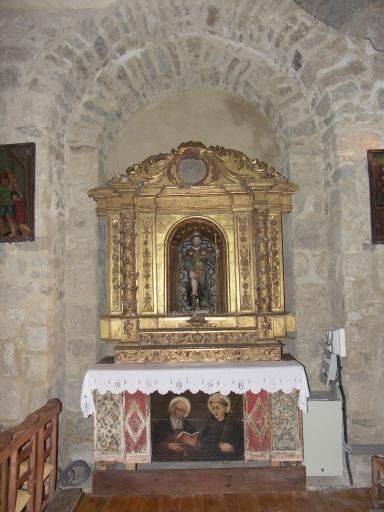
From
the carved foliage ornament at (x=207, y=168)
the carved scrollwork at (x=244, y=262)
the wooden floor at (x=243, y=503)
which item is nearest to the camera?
the wooden floor at (x=243, y=503)

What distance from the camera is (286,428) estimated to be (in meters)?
4.31

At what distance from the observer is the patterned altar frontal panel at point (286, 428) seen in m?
4.29

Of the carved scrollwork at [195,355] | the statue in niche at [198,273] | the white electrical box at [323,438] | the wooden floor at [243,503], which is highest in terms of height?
the statue in niche at [198,273]

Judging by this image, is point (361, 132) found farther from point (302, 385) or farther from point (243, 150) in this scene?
point (302, 385)

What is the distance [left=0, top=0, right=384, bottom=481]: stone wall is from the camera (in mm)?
4492

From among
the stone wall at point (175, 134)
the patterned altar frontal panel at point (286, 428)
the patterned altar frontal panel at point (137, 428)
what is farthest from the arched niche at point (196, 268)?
the patterned altar frontal panel at point (286, 428)

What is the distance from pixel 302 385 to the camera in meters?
4.22

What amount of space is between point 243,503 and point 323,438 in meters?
0.96

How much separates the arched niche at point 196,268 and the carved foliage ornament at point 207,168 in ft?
1.68

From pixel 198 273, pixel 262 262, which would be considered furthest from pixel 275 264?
pixel 198 273

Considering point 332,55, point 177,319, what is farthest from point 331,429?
point 332,55

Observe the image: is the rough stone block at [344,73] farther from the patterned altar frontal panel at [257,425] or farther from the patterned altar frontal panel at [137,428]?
the patterned altar frontal panel at [137,428]

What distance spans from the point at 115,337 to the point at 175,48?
3369 millimetres

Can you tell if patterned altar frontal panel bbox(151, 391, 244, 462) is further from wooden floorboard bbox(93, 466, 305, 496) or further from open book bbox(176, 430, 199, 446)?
wooden floorboard bbox(93, 466, 305, 496)
